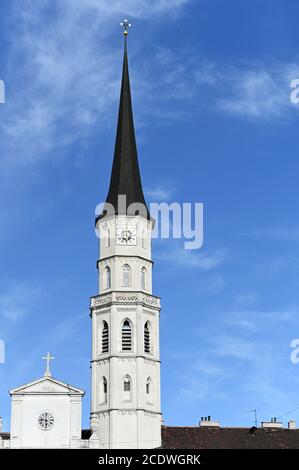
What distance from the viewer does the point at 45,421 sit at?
79438 millimetres

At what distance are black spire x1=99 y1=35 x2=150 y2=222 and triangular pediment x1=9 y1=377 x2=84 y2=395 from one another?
14369mm

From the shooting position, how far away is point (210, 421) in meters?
85.0

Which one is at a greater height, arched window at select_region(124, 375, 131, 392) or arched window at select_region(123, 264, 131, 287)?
arched window at select_region(123, 264, 131, 287)

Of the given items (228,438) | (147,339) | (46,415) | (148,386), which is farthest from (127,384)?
(228,438)

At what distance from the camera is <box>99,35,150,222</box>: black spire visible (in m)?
86.4

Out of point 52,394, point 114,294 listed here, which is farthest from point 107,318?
point 52,394

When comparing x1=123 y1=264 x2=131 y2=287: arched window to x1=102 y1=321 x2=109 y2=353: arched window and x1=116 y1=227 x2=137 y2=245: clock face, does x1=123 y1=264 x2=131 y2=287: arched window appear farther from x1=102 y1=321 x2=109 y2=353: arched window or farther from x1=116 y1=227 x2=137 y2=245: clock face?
x1=102 y1=321 x2=109 y2=353: arched window

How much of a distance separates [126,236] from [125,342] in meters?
8.74

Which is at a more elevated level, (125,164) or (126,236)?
(125,164)

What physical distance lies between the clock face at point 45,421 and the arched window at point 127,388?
→ 5.70 meters

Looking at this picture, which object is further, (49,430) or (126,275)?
(126,275)

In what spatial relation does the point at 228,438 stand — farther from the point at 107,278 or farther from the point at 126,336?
the point at 107,278

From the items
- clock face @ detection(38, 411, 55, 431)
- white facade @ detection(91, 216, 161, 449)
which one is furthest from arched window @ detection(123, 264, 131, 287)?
clock face @ detection(38, 411, 55, 431)
